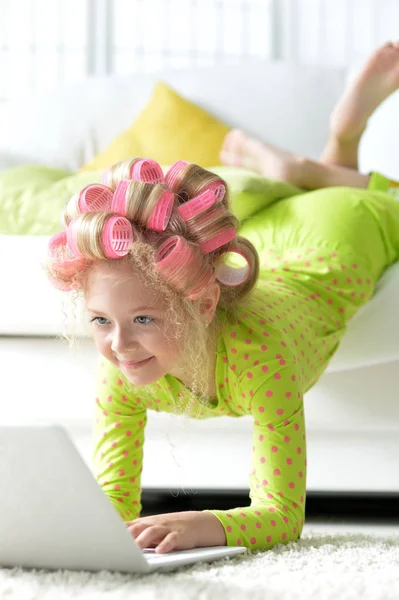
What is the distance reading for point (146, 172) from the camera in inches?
46.3

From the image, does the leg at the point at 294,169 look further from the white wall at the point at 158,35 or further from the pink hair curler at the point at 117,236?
the white wall at the point at 158,35

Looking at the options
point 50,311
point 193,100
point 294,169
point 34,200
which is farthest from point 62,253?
point 193,100

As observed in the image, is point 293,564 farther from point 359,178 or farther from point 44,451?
point 359,178

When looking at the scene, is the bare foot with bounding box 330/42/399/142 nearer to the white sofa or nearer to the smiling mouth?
the white sofa

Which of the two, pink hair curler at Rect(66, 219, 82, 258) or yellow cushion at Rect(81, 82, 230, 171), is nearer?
pink hair curler at Rect(66, 219, 82, 258)

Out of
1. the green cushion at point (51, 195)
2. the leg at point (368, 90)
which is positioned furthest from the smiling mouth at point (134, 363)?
the leg at point (368, 90)

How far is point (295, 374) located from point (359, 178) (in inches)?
39.1

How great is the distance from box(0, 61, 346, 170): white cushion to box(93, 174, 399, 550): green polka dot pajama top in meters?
0.76

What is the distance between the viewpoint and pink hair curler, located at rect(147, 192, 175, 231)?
43.7 inches

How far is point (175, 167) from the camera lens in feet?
3.90

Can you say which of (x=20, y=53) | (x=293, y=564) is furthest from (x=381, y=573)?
(x=20, y=53)

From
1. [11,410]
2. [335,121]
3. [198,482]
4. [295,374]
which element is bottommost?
[198,482]

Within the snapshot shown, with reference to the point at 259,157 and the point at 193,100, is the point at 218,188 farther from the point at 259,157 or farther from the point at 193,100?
the point at 193,100

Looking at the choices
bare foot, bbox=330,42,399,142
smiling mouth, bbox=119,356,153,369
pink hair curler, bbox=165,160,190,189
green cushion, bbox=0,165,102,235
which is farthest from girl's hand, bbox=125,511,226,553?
bare foot, bbox=330,42,399,142
